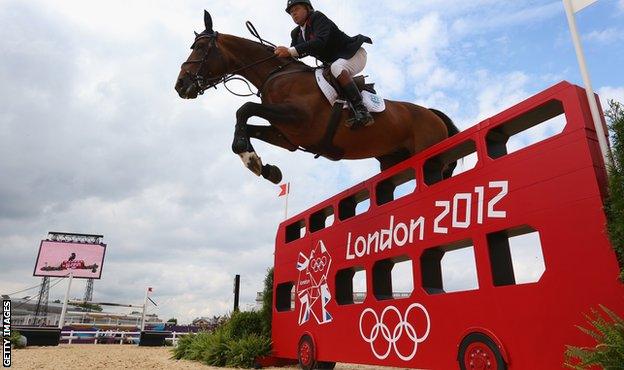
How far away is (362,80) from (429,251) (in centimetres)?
249

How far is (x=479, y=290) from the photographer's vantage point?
14.3 ft

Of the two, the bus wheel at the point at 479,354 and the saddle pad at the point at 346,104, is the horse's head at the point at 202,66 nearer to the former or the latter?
the saddle pad at the point at 346,104

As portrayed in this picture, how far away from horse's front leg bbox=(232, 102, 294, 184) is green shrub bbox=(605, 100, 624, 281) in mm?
3322

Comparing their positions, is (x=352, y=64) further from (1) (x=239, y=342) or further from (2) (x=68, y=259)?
(2) (x=68, y=259)

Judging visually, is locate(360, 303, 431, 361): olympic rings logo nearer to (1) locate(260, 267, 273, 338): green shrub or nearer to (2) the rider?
(2) the rider

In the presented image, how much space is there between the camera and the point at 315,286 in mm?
7289

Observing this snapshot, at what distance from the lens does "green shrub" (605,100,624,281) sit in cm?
324

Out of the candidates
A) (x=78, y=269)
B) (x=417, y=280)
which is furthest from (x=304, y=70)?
(x=78, y=269)

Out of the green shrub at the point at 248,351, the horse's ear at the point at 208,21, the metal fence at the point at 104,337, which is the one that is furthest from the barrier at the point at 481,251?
the metal fence at the point at 104,337

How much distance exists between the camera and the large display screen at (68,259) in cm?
2945

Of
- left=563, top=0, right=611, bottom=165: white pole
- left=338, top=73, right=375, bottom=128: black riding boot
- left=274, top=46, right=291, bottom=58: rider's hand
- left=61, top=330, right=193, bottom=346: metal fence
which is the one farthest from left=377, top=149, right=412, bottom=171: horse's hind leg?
left=61, top=330, right=193, bottom=346: metal fence

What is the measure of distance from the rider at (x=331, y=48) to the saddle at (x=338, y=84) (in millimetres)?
88

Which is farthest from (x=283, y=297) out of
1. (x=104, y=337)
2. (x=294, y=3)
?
(x=104, y=337)

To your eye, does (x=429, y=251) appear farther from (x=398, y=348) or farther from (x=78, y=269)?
(x=78, y=269)
